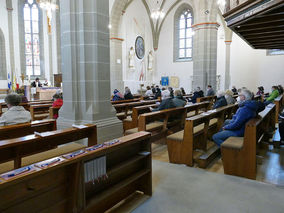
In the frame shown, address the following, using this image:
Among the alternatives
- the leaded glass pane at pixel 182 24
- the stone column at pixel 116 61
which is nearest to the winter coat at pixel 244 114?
the stone column at pixel 116 61

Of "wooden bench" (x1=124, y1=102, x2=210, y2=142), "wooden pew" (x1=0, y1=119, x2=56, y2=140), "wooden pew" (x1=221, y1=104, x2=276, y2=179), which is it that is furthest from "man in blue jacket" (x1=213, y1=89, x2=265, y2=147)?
"wooden pew" (x1=0, y1=119, x2=56, y2=140)

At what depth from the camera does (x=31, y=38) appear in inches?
631

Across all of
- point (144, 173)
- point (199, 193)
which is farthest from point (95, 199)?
point (199, 193)

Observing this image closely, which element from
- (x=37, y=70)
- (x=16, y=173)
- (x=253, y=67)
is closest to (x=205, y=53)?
(x=253, y=67)

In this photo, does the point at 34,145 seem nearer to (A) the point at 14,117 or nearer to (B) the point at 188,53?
(A) the point at 14,117

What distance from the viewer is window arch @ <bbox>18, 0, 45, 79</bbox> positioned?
15582 millimetres

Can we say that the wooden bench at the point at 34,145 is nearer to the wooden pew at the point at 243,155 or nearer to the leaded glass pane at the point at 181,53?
the wooden pew at the point at 243,155

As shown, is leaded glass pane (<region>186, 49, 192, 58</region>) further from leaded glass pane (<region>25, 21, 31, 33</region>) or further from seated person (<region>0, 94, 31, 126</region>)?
seated person (<region>0, 94, 31, 126</region>)

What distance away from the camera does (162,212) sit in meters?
2.30

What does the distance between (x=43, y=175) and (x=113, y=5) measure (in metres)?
12.0

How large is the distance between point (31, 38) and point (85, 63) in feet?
46.6

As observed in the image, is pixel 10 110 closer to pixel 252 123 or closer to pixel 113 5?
pixel 252 123

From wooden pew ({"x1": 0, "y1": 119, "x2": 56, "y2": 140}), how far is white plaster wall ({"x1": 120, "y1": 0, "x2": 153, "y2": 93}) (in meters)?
12.3

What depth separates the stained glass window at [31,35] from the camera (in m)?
15.9
